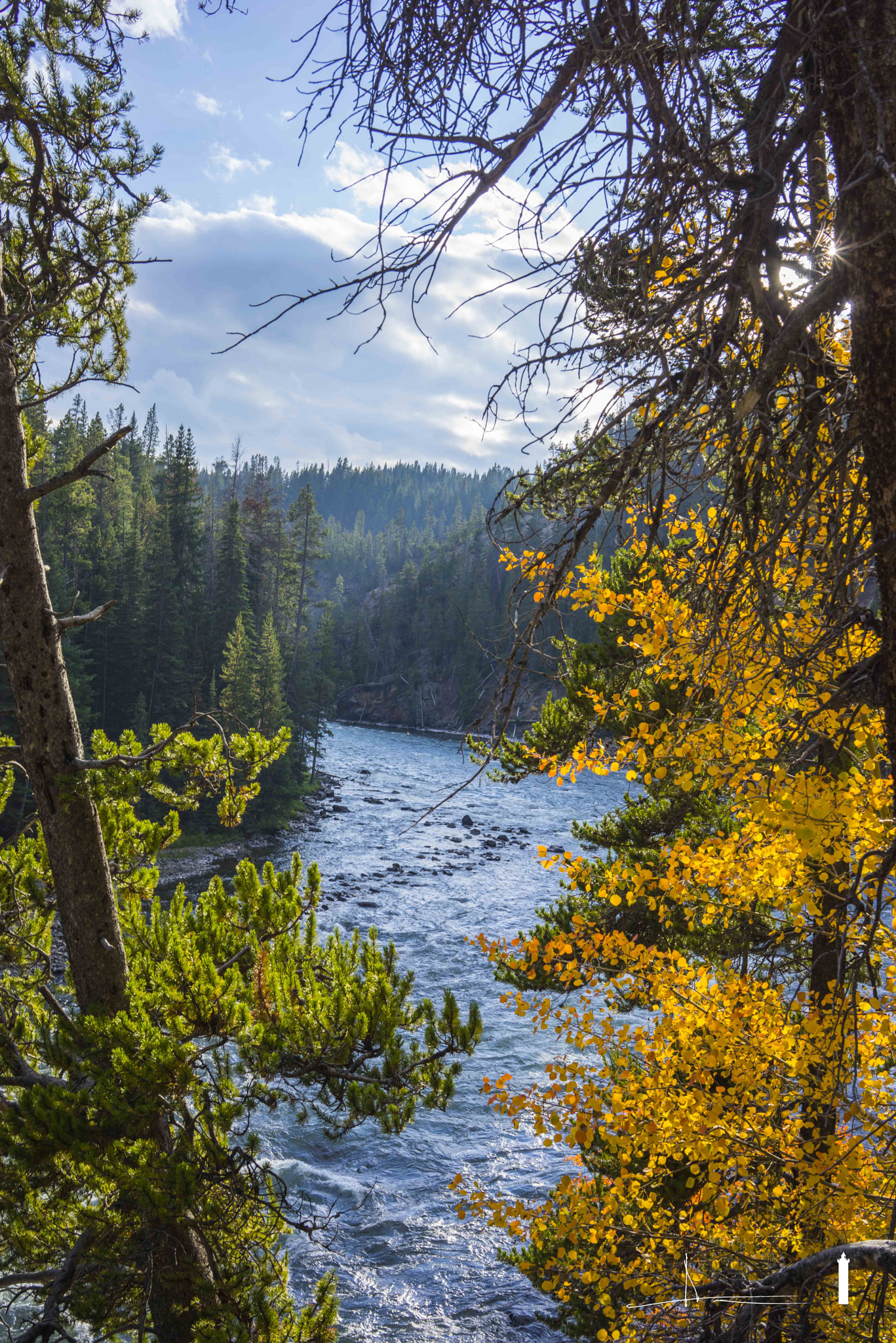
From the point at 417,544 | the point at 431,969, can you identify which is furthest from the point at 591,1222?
the point at 417,544

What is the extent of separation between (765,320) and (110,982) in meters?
4.42

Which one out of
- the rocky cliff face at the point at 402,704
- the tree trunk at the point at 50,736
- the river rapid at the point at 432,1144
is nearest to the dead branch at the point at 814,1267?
the river rapid at the point at 432,1144

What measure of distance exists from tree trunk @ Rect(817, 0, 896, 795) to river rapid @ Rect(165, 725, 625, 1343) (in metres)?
1.23

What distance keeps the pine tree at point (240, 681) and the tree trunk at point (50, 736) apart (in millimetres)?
28857

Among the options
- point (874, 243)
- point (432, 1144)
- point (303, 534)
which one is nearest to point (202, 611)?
point (303, 534)

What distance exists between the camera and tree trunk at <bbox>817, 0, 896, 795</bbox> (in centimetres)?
163

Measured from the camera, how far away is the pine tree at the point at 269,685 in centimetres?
3566

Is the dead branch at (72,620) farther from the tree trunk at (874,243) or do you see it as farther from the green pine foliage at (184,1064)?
the tree trunk at (874,243)

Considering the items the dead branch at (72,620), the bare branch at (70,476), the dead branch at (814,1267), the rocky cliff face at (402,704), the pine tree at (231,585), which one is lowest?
the rocky cliff face at (402,704)

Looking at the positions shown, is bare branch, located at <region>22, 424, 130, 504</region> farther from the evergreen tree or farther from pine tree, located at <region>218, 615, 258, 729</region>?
the evergreen tree

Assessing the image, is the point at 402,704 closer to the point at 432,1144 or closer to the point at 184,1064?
the point at 432,1144

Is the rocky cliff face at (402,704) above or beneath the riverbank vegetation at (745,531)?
beneath

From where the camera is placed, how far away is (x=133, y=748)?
4.66 metres

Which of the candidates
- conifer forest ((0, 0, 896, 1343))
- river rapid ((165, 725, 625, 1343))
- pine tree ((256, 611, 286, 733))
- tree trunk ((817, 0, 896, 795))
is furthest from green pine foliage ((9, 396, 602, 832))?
tree trunk ((817, 0, 896, 795))
